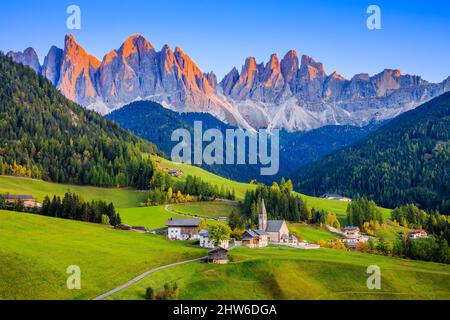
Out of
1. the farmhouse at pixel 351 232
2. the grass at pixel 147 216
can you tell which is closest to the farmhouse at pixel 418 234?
the farmhouse at pixel 351 232

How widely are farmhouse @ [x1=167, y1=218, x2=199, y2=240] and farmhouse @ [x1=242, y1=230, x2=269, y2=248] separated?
12.9m

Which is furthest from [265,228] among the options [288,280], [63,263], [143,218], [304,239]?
[63,263]

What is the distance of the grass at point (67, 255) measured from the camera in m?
79.6

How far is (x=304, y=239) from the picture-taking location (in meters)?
149

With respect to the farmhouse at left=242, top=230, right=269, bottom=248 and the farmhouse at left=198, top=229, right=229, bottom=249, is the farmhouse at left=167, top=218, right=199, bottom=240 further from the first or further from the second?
the farmhouse at left=242, top=230, right=269, bottom=248

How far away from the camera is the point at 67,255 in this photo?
94.2 m

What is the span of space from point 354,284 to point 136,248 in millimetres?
40722

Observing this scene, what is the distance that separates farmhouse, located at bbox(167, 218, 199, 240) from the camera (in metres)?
135

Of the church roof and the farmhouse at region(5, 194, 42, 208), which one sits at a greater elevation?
the farmhouse at region(5, 194, 42, 208)

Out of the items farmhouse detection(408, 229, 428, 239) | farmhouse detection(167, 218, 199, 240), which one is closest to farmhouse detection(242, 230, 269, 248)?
farmhouse detection(167, 218, 199, 240)

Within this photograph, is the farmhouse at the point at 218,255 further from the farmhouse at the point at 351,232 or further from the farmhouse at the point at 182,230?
the farmhouse at the point at 351,232

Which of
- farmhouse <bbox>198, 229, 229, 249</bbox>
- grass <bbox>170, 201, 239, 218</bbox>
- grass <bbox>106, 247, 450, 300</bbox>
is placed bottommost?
grass <bbox>106, 247, 450, 300</bbox>
